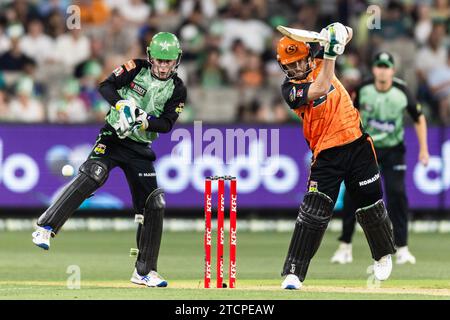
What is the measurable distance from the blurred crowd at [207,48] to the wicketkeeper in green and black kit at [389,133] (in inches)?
163

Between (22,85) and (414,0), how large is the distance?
638 cm

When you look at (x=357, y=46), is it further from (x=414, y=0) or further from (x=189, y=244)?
(x=189, y=244)

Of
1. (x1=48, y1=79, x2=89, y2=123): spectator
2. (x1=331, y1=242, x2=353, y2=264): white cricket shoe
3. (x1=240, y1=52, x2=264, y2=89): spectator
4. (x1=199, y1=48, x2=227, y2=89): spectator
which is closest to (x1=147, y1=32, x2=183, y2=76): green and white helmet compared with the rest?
(x1=331, y1=242, x2=353, y2=264): white cricket shoe

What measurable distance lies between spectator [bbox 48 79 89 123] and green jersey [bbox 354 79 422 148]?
16.9ft

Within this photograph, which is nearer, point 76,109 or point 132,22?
point 76,109

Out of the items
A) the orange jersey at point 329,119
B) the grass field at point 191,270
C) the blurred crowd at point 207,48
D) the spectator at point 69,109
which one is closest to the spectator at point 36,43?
the blurred crowd at point 207,48

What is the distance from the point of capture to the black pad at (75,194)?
10.1 m

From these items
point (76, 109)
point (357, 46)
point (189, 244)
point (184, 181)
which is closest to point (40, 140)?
point (76, 109)

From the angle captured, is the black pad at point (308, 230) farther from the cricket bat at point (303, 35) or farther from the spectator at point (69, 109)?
the spectator at point (69, 109)

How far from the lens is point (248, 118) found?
17.8 m

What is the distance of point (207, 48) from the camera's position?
18.9 m

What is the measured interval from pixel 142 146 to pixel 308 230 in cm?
156

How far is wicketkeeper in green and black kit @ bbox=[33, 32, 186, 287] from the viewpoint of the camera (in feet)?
33.4
